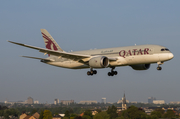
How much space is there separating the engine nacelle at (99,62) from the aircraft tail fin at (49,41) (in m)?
14.7

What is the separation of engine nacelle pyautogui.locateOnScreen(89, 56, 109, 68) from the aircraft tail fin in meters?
14.7

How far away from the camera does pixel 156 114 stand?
7574 inches

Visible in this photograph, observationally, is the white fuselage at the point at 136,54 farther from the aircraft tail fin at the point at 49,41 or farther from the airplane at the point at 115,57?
the aircraft tail fin at the point at 49,41

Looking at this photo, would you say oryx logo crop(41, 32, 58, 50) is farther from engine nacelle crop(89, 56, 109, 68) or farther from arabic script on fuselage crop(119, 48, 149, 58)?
arabic script on fuselage crop(119, 48, 149, 58)

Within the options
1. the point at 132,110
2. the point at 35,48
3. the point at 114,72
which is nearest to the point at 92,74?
the point at 114,72

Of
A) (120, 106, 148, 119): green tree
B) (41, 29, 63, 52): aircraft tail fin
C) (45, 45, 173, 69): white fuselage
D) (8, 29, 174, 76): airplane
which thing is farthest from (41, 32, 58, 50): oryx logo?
(120, 106, 148, 119): green tree

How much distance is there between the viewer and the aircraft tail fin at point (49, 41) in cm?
6768

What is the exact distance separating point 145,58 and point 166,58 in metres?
3.66

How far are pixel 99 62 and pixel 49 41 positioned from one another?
18.7m

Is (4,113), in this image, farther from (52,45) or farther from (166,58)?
(166,58)

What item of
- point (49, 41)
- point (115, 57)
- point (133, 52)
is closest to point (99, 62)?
point (115, 57)

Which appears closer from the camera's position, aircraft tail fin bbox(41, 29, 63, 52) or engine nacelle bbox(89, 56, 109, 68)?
engine nacelle bbox(89, 56, 109, 68)

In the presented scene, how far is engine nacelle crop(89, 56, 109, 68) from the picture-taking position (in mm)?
54062

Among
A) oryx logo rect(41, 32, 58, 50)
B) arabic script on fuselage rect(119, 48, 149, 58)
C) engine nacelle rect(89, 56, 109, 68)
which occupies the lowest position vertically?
engine nacelle rect(89, 56, 109, 68)
